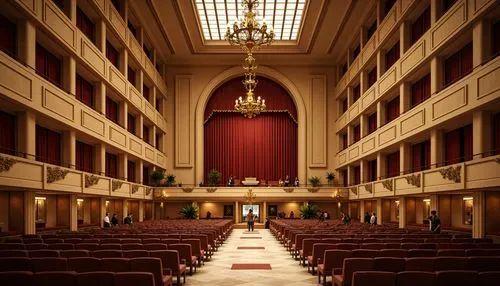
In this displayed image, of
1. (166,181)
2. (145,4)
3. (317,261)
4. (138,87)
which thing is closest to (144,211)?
(166,181)

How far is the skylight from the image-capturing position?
1179 inches

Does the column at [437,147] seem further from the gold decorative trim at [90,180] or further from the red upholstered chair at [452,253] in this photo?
the gold decorative trim at [90,180]

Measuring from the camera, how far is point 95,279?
5898 mm

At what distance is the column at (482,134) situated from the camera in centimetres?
1580

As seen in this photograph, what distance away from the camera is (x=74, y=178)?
63.7 ft

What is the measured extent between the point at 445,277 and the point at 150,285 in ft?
11.0

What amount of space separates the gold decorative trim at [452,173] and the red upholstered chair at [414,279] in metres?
11.2

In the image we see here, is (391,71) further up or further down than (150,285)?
further up

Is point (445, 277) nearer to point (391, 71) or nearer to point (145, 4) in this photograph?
point (391, 71)

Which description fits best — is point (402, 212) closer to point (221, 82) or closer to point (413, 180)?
point (413, 180)

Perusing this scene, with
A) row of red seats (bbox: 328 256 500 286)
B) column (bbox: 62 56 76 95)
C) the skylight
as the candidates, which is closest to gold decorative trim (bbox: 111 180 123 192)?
column (bbox: 62 56 76 95)

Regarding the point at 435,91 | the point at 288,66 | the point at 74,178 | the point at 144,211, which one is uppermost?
the point at 288,66

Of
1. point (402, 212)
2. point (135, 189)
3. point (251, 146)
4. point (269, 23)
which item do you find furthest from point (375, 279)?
point (251, 146)

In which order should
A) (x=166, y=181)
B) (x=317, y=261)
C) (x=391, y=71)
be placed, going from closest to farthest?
(x=317, y=261), (x=391, y=71), (x=166, y=181)
